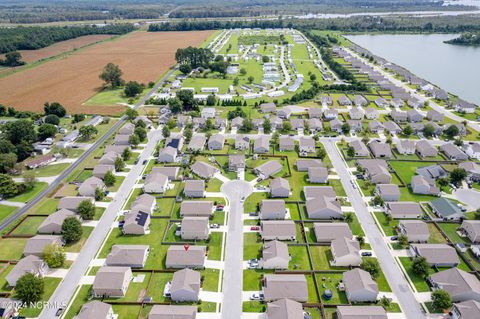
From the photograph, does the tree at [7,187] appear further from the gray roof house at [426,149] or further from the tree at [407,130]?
the tree at [407,130]

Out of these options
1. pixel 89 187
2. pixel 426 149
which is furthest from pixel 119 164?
pixel 426 149

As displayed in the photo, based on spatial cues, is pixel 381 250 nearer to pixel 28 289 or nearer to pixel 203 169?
pixel 203 169

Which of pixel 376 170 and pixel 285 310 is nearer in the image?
pixel 285 310

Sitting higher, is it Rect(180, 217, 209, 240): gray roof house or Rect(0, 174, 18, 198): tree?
Rect(0, 174, 18, 198): tree

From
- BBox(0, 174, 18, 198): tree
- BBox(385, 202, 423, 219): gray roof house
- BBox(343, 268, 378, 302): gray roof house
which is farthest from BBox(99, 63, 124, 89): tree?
BBox(343, 268, 378, 302): gray roof house

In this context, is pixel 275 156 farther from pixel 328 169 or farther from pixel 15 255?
pixel 15 255

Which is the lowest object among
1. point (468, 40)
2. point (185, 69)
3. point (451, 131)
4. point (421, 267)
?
point (421, 267)

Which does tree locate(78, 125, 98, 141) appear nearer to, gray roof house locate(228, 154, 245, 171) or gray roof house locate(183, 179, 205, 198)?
gray roof house locate(183, 179, 205, 198)
